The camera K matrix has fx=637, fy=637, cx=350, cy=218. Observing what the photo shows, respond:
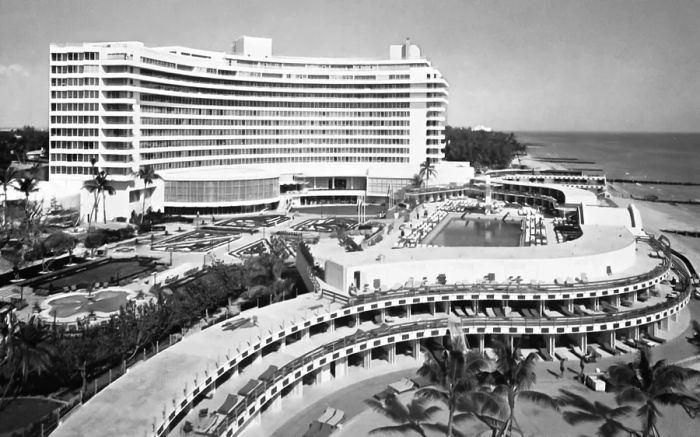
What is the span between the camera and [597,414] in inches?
1825

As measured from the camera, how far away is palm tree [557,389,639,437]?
4334cm

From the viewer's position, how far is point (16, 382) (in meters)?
44.2

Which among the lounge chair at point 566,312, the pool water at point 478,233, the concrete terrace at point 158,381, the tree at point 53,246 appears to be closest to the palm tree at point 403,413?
the concrete terrace at point 158,381

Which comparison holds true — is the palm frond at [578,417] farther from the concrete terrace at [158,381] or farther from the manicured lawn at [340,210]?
the manicured lawn at [340,210]

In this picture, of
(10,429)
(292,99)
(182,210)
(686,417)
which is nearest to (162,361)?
(10,429)

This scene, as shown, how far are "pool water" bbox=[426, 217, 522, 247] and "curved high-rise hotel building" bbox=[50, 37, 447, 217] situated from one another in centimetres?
4429

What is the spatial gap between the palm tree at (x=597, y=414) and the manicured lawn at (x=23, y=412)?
1399 inches

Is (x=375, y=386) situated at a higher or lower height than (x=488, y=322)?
lower

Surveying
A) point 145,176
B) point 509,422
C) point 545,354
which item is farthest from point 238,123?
point 509,422

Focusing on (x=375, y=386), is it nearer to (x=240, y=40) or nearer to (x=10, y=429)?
(x=10, y=429)

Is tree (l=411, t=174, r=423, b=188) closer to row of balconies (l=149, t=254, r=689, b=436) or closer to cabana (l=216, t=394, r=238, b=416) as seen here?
row of balconies (l=149, t=254, r=689, b=436)

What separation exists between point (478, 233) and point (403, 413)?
60.1 meters

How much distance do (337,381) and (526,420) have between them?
15.2 meters

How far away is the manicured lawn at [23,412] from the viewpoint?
39375mm
